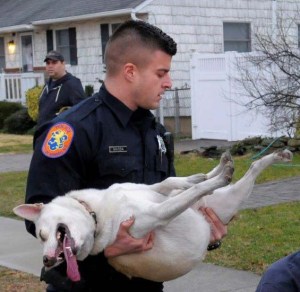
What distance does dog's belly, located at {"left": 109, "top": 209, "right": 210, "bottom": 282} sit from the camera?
305 centimetres

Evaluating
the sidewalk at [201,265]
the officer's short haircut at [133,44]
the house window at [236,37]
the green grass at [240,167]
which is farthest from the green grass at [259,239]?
the house window at [236,37]

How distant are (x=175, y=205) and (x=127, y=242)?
0.87ft

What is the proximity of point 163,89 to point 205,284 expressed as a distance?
3.41 meters

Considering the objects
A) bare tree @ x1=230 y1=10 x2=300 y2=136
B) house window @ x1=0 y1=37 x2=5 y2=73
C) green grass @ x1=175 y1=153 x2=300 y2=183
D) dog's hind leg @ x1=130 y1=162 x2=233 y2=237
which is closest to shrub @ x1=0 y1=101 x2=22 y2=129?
house window @ x1=0 y1=37 x2=5 y2=73

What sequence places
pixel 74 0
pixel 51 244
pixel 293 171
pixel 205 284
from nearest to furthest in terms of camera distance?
pixel 51 244
pixel 205 284
pixel 293 171
pixel 74 0

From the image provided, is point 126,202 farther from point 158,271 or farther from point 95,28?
point 95,28

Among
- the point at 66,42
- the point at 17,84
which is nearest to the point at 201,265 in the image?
the point at 66,42

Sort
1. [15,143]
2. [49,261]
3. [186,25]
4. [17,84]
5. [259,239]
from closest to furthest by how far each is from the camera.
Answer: [49,261], [259,239], [15,143], [186,25], [17,84]

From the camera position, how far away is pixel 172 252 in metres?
3.07

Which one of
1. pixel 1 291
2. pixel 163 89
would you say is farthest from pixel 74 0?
pixel 163 89

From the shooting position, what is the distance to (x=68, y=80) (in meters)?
10.5

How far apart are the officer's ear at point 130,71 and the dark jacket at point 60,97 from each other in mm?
7030

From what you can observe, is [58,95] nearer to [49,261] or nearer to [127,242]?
[127,242]

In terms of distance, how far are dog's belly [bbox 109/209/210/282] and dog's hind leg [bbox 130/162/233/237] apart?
9cm
